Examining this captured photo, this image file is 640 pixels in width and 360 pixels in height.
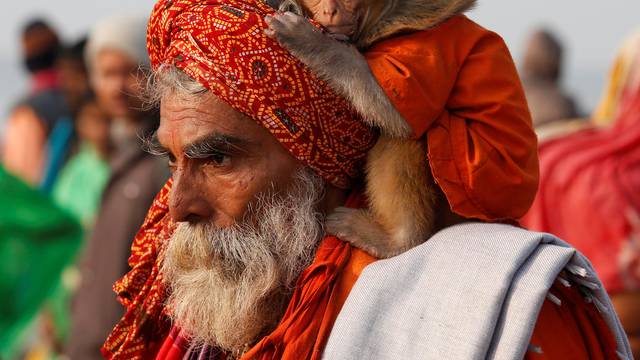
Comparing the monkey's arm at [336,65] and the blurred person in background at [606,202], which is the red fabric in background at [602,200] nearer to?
the blurred person in background at [606,202]

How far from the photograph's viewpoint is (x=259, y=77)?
2.90 metres

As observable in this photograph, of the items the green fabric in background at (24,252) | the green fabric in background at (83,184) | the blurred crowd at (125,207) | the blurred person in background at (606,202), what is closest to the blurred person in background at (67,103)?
the green fabric in background at (83,184)

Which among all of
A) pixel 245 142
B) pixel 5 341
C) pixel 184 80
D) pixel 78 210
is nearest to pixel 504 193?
pixel 245 142

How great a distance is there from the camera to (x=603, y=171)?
5332 mm

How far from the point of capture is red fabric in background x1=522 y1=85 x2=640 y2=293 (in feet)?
17.2

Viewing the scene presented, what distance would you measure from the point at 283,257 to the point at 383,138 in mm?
433

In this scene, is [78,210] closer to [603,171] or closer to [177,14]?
[603,171]

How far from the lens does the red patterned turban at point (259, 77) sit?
2.90m

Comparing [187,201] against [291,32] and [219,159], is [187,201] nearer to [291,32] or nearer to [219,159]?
[219,159]

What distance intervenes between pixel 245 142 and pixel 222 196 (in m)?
0.17

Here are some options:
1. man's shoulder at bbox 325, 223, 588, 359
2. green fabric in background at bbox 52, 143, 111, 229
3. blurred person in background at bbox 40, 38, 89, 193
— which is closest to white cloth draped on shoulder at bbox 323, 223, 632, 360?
man's shoulder at bbox 325, 223, 588, 359

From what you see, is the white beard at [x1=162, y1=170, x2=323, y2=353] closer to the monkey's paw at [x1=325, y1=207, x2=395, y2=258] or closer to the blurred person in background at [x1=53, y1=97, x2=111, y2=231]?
the monkey's paw at [x1=325, y1=207, x2=395, y2=258]

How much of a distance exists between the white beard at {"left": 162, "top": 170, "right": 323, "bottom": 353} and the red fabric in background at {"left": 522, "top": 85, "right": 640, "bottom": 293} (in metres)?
2.53

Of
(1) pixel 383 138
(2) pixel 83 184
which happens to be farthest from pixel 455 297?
(2) pixel 83 184
